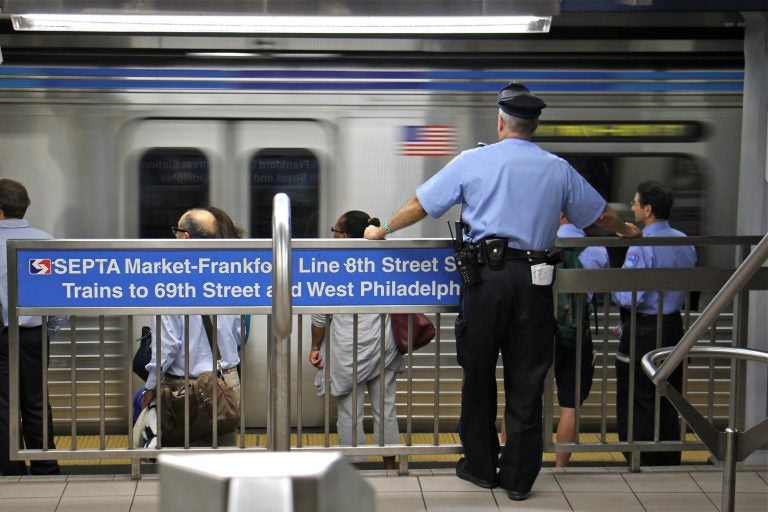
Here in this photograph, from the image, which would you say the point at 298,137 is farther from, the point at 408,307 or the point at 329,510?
the point at 329,510

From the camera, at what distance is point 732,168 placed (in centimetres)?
720

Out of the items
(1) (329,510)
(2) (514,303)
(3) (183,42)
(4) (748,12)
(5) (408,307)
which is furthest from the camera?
(3) (183,42)

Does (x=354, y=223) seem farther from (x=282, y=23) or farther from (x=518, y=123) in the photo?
(x=518, y=123)

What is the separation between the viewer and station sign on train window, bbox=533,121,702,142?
23.5 feet

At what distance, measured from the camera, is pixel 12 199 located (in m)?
5.78

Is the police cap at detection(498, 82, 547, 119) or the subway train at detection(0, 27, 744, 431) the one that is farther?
the subway train at detection(0, 27, 744, 431)

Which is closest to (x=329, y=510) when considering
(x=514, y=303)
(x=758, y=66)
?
(x=514, y=303)

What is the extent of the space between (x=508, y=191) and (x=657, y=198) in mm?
1677

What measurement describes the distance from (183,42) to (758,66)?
3413 mm

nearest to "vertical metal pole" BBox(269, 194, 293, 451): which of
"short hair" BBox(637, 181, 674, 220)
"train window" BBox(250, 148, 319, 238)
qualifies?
"short hair" BBox(637, 181, 674, 220)

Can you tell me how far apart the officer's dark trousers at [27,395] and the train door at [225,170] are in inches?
54.4

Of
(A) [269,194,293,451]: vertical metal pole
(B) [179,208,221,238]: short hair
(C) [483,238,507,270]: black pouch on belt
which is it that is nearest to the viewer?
(A) [269,194,293,451]: vertical metal pole

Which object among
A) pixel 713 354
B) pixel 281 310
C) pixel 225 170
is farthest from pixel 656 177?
pixel 281 310

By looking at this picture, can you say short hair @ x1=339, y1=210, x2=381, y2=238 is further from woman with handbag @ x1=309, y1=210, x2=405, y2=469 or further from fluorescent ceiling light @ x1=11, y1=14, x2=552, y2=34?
fluorescent ceiling light @ x1=11, y1=14, x2=552, y2=34
